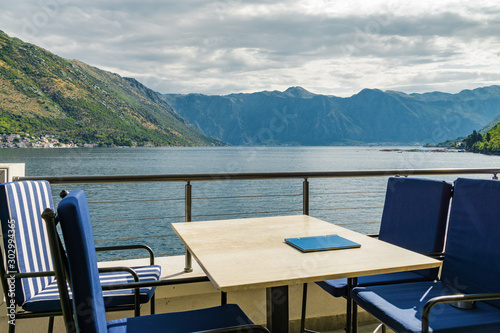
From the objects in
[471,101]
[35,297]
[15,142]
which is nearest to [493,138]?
[471,101]

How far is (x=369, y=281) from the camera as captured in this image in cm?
213

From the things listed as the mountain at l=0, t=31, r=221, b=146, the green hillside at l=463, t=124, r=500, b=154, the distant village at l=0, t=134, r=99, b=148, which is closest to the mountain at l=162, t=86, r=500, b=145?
the mountain at l=0, t=31, r=221, b=146

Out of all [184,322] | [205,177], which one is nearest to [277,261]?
[184,322]

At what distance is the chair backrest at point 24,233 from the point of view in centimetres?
168

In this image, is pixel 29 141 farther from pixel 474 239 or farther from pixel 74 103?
pixel 474 239

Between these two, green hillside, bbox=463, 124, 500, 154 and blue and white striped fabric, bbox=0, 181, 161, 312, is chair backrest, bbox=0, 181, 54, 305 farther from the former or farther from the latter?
green hillside, bbox=463, 124, 500, 154

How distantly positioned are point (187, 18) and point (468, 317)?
3600mm

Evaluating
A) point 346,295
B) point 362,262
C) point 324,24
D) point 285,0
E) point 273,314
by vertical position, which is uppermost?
point 285,0

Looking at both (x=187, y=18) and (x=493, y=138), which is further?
(x=493, y=138)

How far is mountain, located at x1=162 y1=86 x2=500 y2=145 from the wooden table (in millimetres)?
30164

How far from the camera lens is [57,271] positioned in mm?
1046

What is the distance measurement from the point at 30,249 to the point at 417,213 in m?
1.98

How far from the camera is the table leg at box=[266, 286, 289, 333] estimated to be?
1.44 m

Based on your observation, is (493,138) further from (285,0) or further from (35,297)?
(35,297)
